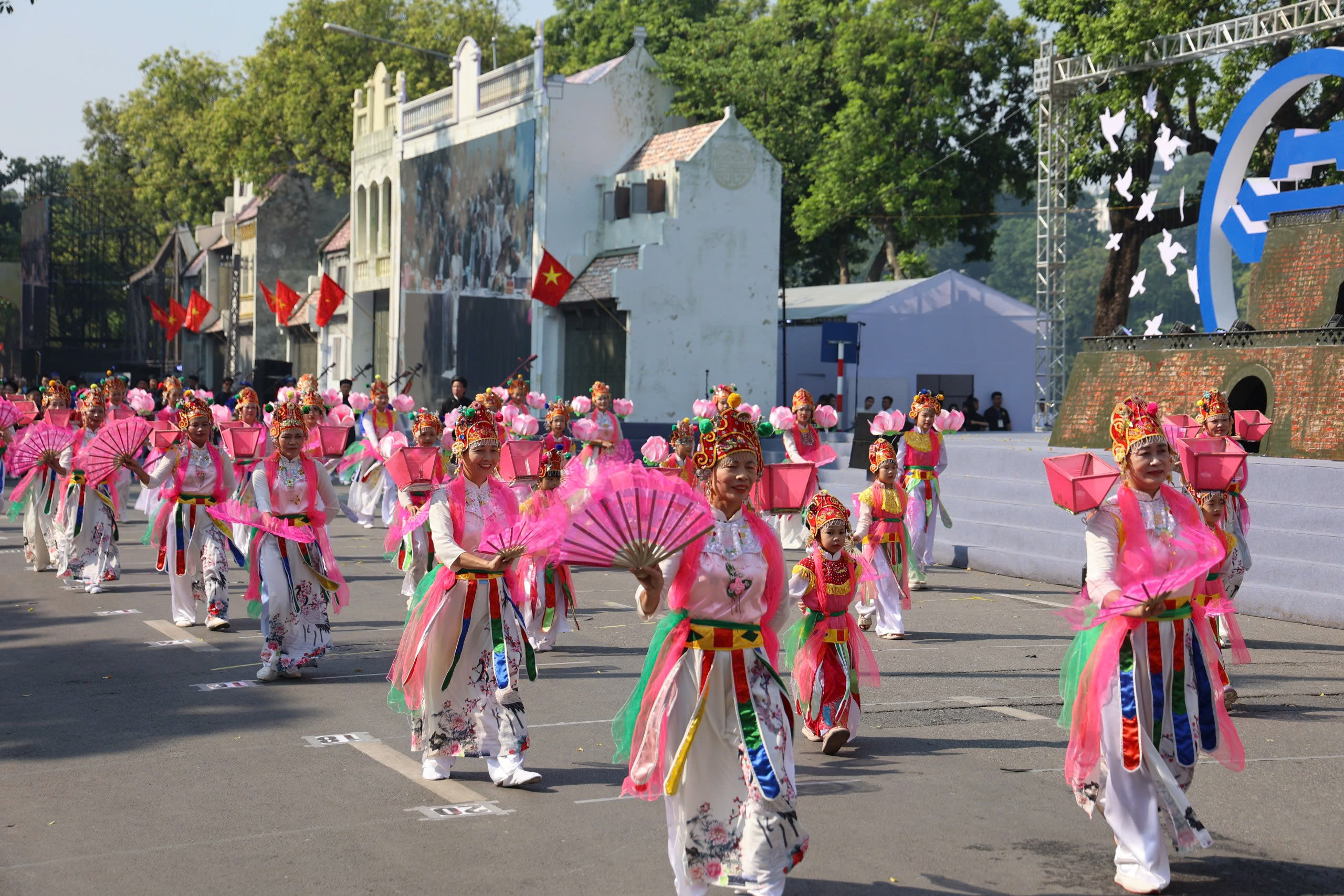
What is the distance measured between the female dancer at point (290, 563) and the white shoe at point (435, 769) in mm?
2794

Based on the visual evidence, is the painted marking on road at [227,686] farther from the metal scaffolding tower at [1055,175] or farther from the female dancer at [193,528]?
the metal scaffolding tower at [1055,175]

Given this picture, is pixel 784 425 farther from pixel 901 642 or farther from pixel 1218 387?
pixel 1218 387

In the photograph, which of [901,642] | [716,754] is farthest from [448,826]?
[901,642]

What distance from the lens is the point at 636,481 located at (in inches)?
198

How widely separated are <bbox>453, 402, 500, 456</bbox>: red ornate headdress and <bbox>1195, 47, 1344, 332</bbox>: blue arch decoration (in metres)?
17.1

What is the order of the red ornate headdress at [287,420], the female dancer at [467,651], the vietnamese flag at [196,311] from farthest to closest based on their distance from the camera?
the vietnamese flag at [196,311]
the red ornate headdress at [287,420]
the female dancer at [467,651]

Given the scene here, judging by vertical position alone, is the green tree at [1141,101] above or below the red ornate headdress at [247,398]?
above

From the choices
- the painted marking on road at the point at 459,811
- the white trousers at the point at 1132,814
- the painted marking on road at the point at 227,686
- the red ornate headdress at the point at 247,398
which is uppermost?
the red ornate headdress at the point at 247,398

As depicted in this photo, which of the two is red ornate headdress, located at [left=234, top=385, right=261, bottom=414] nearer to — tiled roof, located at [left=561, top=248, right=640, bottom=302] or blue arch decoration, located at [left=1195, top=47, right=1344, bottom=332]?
blue arch decoration, located at [left=1195, top=47, right=1344, bottom=332]

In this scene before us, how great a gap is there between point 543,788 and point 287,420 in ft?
12.6

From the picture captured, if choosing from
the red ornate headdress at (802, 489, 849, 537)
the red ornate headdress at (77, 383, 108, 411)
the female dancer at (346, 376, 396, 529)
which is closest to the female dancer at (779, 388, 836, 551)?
the female dancer at (346, 376, 396, 529)

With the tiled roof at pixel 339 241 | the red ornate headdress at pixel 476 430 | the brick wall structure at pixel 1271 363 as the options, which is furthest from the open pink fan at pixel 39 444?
the tiled roof at pixel 339 241

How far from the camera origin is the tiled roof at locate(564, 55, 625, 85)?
105 ft

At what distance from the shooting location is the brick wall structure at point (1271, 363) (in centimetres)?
1767
